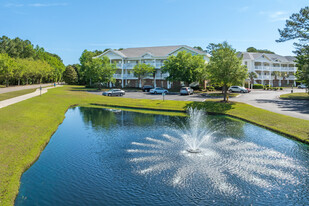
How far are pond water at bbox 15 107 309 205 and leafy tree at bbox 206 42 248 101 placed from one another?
17.9 meters

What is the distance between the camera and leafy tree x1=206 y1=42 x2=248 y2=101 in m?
37.5

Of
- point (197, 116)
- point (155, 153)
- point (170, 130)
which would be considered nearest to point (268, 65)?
point (197, 116)

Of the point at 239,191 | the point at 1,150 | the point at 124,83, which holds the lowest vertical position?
the point at 239,191

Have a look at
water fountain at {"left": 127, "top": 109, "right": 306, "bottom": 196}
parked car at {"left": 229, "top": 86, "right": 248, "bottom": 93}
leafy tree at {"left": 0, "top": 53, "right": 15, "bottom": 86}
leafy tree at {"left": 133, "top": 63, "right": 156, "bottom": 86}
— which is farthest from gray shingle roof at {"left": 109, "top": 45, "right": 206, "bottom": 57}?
water fountain at {"left": 127, "top": 109, "right": 306, "bottom": 196}

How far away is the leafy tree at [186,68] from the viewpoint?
194ft

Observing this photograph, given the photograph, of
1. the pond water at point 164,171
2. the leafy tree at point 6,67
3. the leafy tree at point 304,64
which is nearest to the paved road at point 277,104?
the leafy tree at point 304,64

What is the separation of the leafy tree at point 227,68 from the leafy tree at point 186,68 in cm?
1933

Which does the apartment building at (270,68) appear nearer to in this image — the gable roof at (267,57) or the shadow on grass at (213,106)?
the gable roof at (267,57)

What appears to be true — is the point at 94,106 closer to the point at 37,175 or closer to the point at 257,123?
the point at 257,123

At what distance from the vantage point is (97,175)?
12.3 metres

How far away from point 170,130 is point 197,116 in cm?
1078

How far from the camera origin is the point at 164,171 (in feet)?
42.0

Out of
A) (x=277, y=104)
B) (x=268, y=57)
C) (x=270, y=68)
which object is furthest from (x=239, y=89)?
(x=268, y=57)

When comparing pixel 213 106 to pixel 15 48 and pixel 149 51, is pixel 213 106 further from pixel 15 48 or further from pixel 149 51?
pixel 15 48
